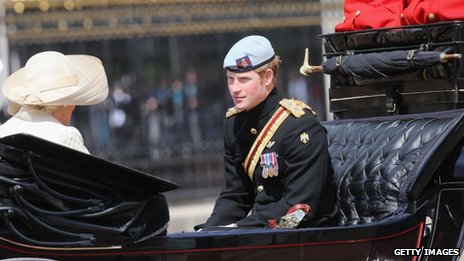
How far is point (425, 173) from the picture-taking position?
401 cm

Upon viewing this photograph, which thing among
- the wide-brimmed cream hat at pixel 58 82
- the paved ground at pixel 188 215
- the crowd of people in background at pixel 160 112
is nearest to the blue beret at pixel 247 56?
the wide-brimmed cream hat at pixel 58 82

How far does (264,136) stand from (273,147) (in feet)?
0.21

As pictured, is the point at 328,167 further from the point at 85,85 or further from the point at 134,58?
the point at 134,58

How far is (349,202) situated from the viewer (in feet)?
14.2

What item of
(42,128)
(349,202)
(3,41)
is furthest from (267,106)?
(3,41)

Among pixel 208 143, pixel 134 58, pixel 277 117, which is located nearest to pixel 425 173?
pixel 277 117

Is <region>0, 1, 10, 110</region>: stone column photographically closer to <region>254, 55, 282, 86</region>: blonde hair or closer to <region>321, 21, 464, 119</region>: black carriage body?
<region>321, 21, 464, 119</region>: black carriage body

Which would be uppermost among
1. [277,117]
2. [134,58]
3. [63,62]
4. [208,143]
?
[63,62]

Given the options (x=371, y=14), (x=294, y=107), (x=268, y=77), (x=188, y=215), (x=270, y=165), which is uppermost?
(x=371, y=14)

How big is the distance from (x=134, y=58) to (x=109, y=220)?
29.8 feet

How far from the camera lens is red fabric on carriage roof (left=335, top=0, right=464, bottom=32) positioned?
4.42 meters

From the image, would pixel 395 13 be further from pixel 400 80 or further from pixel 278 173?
pixel 278 173

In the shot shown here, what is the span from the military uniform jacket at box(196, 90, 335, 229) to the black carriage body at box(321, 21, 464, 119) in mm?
552

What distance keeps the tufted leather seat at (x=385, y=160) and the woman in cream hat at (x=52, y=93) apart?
3.43 feet
